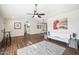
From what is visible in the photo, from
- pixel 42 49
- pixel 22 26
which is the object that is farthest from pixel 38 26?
pixel 42 49

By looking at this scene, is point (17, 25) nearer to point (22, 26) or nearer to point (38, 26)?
point (22, 26)

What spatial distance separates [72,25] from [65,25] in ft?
0.44

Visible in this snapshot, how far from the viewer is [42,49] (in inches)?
86.5

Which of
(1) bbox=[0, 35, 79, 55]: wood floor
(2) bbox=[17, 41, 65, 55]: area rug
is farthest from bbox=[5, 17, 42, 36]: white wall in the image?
(2) bbox=[17, 41, 65, 55]: area rug

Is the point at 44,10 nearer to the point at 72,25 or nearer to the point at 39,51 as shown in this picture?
the point at 72,25

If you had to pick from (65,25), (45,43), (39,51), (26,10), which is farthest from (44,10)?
(39,51)

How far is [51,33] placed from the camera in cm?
224

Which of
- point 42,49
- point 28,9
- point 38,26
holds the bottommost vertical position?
point 42,49

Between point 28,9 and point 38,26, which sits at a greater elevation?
point 28,9

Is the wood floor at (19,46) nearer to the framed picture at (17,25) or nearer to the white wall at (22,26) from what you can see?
the white wall at (22,26)

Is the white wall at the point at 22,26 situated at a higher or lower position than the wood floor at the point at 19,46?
higher

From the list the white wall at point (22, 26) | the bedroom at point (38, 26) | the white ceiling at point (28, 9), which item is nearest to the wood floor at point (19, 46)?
the bedroom at point (38, 26)

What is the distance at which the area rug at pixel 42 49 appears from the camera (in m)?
2.18

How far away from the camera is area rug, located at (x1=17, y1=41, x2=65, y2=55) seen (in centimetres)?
218
